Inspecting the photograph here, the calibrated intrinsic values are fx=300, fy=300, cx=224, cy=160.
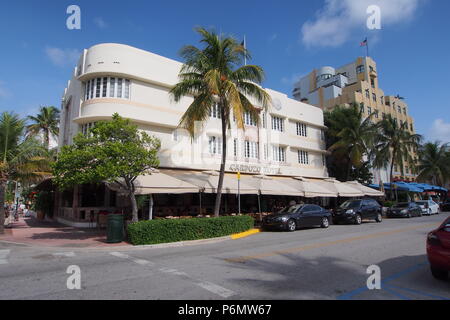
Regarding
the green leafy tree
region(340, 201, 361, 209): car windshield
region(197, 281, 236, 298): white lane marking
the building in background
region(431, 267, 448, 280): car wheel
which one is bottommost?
region(197, 281, 236, 298): white lane marking

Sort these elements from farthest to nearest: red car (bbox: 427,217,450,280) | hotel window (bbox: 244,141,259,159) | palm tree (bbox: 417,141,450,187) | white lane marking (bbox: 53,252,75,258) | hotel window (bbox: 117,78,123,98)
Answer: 1. palm tree (bbox: 417,141,450,187)
2. hotel window (bbox: 244,141,259,159)
3. hotel window (bbox: 117,78,123,98)
4. white lane marking (bbox: 53,252,75,258)
5. red car (bbox: 427,217,450,280)

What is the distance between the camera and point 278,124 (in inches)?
1112

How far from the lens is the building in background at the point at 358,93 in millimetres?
42781

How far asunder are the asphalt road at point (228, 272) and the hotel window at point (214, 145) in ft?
40.2

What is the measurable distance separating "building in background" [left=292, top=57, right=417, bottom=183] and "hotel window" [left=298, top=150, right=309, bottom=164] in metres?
13.6

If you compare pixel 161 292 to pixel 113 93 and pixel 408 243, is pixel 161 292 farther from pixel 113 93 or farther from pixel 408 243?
pixel 113 93

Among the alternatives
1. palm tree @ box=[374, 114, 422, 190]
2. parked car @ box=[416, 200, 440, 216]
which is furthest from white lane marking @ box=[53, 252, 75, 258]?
parked car @ box=[416, 200, 440, 216]

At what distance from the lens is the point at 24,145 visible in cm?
1562

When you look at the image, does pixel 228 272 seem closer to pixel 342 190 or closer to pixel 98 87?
pixel 98 87

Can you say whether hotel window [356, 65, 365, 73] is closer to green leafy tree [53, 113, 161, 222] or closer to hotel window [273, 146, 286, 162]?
hotel window [273, 146, 286, 162]

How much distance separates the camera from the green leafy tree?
11.9 m

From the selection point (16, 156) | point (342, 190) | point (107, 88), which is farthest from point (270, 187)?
point (16, 156)

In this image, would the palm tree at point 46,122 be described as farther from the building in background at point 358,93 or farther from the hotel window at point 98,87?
the building in background at point 358,93
